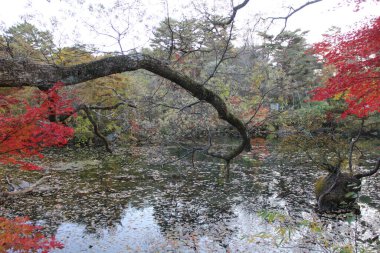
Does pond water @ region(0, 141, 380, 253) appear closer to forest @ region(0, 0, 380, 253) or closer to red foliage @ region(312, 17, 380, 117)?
forest @ region(0, 0, 380, 253)

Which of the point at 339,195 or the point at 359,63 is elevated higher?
the point at 359,63

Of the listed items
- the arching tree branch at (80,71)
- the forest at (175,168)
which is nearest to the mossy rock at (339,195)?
the forest at (175,168)

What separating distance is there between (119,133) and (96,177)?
24.9 ft

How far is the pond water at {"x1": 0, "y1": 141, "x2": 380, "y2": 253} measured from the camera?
219 inches

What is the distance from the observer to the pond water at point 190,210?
5.55 metres

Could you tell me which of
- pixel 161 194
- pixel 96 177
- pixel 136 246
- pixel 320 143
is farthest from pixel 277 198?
pixel 96 177

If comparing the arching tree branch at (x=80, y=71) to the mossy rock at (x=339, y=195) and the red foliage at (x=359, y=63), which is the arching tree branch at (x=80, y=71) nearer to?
the mossy rock at (x=339, y=195)

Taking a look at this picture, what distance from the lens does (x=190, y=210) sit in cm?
728

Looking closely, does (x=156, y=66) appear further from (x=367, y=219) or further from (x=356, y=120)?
(x=356, y=120)

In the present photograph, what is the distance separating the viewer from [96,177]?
34.0 ft

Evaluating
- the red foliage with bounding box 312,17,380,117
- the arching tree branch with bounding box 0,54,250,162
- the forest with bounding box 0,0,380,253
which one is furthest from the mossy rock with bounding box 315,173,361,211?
the arching tree branch with bounding box 0,54,250,162

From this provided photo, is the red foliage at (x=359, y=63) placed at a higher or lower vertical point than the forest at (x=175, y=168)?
higher

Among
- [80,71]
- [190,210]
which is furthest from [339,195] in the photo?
[80,71]

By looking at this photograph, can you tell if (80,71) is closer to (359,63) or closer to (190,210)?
(190,210)
